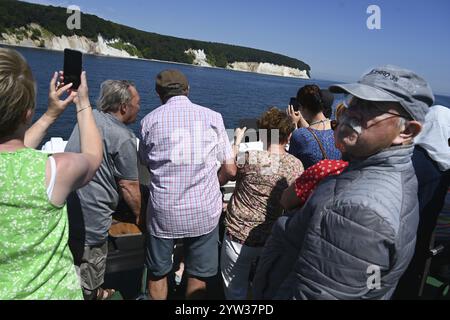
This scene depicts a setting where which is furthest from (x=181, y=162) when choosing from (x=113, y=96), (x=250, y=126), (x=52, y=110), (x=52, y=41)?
(x=52, y=41)

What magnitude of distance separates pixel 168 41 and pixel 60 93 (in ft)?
436

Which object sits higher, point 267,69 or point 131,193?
point 267,69

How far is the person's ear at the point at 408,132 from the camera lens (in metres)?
1.16

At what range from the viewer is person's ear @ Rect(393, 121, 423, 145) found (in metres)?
1.16

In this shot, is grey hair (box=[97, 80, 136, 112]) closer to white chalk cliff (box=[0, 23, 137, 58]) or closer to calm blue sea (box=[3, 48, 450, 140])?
calm blue sea (box=[3, 48, 450, 140])

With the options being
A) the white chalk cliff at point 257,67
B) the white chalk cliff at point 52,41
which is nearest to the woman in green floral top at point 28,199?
the white chalk cliff at point 52,41

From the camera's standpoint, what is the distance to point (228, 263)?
8.17 feet

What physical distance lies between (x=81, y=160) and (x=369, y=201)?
3.40 ft

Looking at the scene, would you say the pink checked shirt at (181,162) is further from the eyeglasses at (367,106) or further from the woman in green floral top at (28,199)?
the eyeglasses at (367,106)

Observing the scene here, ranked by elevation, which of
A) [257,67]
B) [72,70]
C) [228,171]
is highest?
[257,67]

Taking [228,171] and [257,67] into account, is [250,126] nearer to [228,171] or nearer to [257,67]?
[228,171]

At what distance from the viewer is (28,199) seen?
1158 mm

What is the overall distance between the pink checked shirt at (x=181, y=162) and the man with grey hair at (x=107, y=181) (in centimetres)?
14

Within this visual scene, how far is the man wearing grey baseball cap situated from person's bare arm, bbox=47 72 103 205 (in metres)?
0.85
